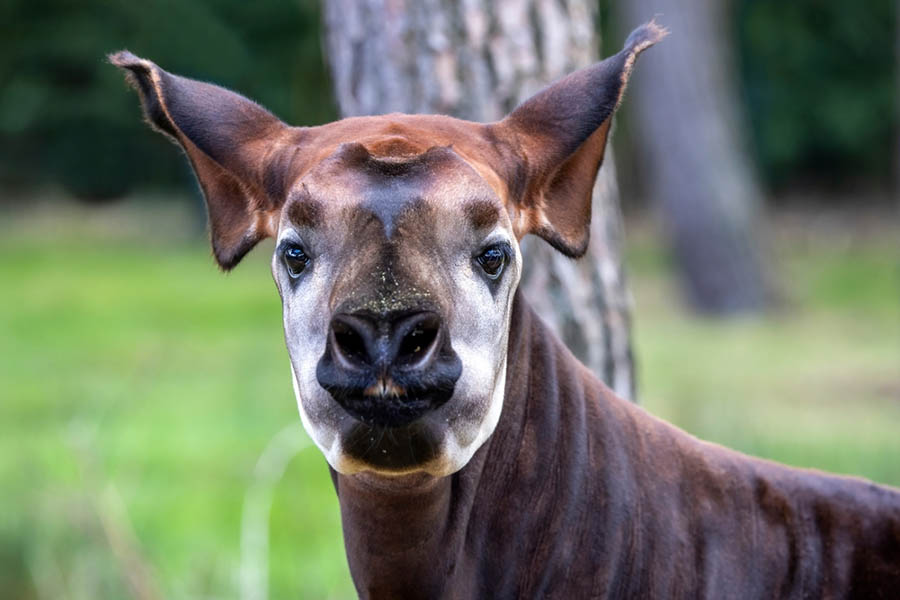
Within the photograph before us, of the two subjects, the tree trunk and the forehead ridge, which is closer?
the forehead ridge

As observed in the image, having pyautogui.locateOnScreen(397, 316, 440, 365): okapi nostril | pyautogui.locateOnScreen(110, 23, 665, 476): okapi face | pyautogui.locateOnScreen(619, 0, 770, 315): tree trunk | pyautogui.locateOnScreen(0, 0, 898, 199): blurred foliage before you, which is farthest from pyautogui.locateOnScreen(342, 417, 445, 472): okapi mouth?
pyautogui.locateOnScreen(0, 0, 898, 199): blurred foliage

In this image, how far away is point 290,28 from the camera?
64.7ft

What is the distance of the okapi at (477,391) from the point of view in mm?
2285

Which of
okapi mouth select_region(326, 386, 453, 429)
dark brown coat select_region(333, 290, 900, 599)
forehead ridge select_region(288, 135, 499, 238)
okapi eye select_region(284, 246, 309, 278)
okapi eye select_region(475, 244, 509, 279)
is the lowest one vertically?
dark brown coat select_region(333, 290, 900, 599)

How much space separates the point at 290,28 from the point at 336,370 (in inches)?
713

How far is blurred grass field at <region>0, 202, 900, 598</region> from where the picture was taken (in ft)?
18.4

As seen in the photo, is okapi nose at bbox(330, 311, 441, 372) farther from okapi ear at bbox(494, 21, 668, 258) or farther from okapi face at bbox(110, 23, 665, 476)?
okapi ear at bbox(494, 21, 668, 258)

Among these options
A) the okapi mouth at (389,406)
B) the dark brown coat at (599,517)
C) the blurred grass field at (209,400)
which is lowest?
the blurred grass field at (209,400)

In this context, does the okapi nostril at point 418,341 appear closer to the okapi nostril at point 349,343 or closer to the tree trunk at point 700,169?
the okapi nostril at point 349,343

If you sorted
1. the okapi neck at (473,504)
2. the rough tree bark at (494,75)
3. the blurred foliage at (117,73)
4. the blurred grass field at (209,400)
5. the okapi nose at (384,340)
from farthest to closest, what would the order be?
the blurred foliage at (117,73), the blurred grass field at (209,400), the rough tree bark at (494,75), the okapi neck at (473,504), the okapi nose at (384,340)

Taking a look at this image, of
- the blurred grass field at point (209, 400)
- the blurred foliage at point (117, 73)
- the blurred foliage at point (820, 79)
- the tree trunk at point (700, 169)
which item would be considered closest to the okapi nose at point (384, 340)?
the blurred grass field at point (209, 400)

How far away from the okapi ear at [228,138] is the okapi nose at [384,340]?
56 cm

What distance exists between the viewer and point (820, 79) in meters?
21.4

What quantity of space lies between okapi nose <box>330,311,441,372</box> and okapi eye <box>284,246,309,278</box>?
258mm
